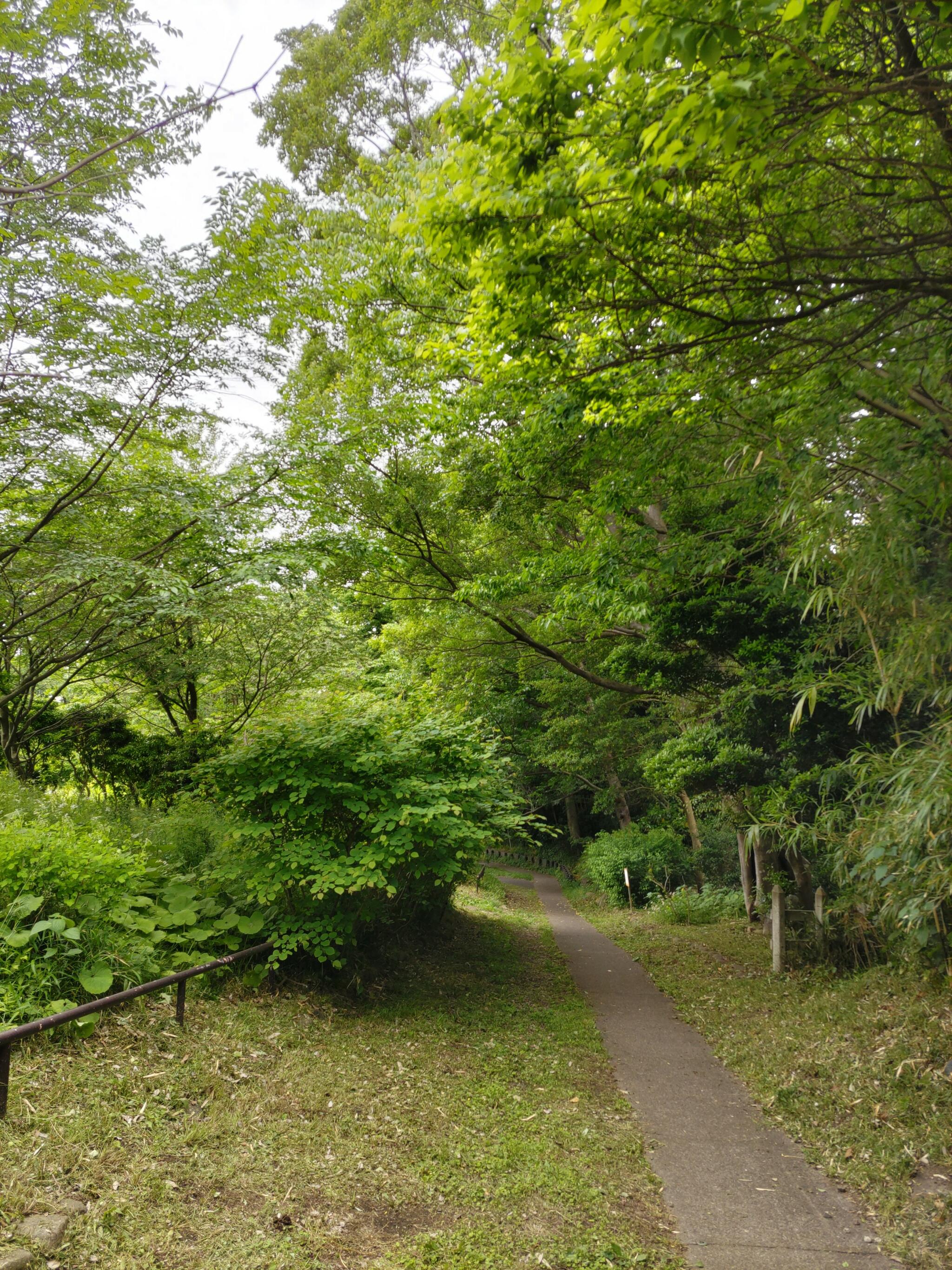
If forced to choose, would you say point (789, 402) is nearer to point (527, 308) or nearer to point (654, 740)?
point (527, 308)

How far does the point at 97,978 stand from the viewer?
435 cm

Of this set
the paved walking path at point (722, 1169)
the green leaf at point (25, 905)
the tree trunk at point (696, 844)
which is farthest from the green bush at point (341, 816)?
the tree trunk at point (696, 844)

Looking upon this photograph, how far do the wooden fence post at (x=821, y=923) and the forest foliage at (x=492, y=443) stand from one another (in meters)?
0.75

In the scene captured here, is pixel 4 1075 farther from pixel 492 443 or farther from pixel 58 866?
pixel 492 443

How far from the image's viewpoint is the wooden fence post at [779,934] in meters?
8.56

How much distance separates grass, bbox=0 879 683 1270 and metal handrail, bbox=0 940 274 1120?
12 cm

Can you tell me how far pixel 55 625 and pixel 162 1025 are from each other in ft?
15.1

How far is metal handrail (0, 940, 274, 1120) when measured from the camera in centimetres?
330

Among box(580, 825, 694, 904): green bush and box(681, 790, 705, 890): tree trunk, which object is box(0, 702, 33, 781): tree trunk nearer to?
box(580, 825, 694, 904): green bush

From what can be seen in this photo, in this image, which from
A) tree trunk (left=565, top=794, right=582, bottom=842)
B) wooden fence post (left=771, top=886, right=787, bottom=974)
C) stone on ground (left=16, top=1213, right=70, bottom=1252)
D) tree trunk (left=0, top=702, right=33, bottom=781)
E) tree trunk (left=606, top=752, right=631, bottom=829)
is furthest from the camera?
tree trunk (left=565, top=794, right=582, bottom=842)

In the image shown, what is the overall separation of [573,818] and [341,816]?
69.2 feet

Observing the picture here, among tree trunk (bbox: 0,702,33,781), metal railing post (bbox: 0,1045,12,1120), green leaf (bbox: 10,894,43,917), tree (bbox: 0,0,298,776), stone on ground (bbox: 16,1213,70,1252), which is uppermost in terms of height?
tree (bbox: 0,0,298,776)

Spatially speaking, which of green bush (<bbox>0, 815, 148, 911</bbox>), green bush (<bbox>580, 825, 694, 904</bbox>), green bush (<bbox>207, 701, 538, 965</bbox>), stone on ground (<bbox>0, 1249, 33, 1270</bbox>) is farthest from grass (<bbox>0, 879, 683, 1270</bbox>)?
green bush (<bbox>580, 825, 694, 904</bbox>)

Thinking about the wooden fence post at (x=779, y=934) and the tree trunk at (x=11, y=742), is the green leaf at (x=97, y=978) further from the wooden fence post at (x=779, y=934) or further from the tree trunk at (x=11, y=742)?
the wooden fence post at (x=779, y=934)
